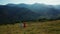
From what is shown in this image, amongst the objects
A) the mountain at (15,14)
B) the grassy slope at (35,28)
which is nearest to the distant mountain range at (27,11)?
the mountain at (15,14)

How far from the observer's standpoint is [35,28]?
9.05 feet

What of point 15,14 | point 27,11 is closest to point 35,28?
point 27,11

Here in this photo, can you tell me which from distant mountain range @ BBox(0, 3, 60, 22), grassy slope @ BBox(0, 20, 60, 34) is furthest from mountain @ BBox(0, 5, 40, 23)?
grassy slope @ BBox(0, 20, 60, 34)

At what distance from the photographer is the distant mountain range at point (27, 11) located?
2.80 metres

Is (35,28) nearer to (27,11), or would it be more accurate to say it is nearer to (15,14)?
(27,11)

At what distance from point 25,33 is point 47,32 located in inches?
18.0

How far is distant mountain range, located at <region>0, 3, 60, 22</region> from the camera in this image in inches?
110

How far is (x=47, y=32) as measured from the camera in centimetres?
270

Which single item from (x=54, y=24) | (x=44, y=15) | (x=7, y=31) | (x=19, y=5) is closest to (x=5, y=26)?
(x=7, y=31)

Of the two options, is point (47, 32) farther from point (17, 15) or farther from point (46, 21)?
point (17, 15)

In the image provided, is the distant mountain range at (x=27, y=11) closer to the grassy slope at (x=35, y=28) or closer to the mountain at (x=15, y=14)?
the mountain at (x=15, y=14)

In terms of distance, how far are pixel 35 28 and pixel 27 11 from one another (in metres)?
0.40

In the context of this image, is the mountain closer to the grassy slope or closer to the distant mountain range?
the distant mountain range

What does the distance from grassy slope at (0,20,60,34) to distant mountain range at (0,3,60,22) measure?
14 cm
